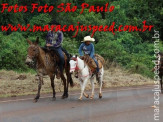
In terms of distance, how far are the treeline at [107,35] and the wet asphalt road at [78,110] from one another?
10198 mm

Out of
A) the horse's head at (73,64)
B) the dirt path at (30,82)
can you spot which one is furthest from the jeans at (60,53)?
the dirt path at (30,82)

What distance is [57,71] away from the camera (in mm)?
13344

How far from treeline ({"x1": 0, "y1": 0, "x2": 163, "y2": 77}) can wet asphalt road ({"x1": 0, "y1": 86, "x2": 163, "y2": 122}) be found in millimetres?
10198

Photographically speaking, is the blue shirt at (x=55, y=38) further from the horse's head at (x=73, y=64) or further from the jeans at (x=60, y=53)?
the horse's head at (x=73, y=64)

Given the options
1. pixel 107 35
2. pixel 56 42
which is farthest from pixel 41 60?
pixel 107 35

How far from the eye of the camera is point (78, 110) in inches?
405

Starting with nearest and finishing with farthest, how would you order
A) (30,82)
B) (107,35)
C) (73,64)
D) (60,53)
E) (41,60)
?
(73,64) < (41,60) < (60,53) < (30,82) < (107,35)

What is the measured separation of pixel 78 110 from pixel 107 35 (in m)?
23.2

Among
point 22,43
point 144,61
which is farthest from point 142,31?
point 22,43

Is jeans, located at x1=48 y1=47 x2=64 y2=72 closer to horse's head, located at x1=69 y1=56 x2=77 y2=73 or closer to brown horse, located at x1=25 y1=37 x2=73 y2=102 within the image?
brown horse, located at x1=25 y1=37 x2=73 y2=102

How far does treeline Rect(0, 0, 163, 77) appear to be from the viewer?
24438 millimetres

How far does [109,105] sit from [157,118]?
99.2 inches

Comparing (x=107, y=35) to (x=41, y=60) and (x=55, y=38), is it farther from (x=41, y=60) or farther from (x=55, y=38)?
(x=41, y=60)

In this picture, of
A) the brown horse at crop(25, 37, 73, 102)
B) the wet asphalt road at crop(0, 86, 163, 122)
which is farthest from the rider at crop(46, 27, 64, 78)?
the wet asphalt road at crop(0, 86, 163, 122)
